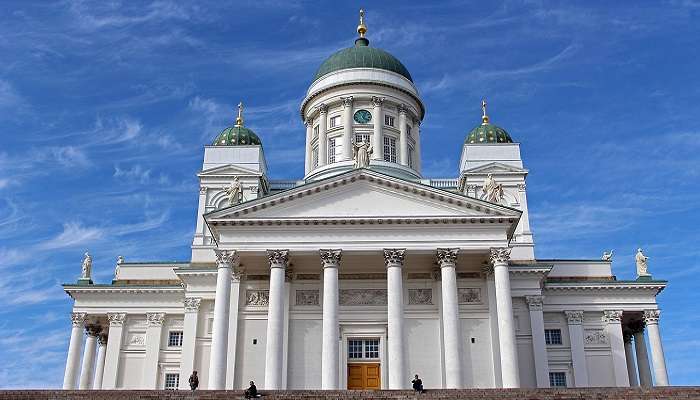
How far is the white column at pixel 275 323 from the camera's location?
2984cm

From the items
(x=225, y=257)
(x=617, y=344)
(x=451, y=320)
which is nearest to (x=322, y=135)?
(x=225, y=257)

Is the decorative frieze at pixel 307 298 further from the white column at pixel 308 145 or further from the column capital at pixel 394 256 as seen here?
the white column at pixel 308 145

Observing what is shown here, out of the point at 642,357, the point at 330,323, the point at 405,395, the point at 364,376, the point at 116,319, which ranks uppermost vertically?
the point at 116,319

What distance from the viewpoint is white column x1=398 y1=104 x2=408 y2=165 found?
154 feet

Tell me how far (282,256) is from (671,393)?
16075 mm

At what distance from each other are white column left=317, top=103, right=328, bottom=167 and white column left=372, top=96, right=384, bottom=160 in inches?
126

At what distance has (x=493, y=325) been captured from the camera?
33.0m

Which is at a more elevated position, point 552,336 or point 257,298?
point 257,298

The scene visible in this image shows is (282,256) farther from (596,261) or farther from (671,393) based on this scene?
(596,261)

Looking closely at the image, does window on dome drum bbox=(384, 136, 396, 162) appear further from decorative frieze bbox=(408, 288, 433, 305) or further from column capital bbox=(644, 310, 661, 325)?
column capital bbox=(644, 310, 661, 325)

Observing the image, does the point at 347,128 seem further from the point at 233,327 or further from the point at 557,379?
the point at 557,379

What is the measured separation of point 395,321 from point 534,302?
10452 millimetres

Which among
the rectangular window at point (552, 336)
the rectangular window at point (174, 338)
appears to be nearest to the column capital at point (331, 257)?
the rectangular window at point (174, 338)

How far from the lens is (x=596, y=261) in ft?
135
